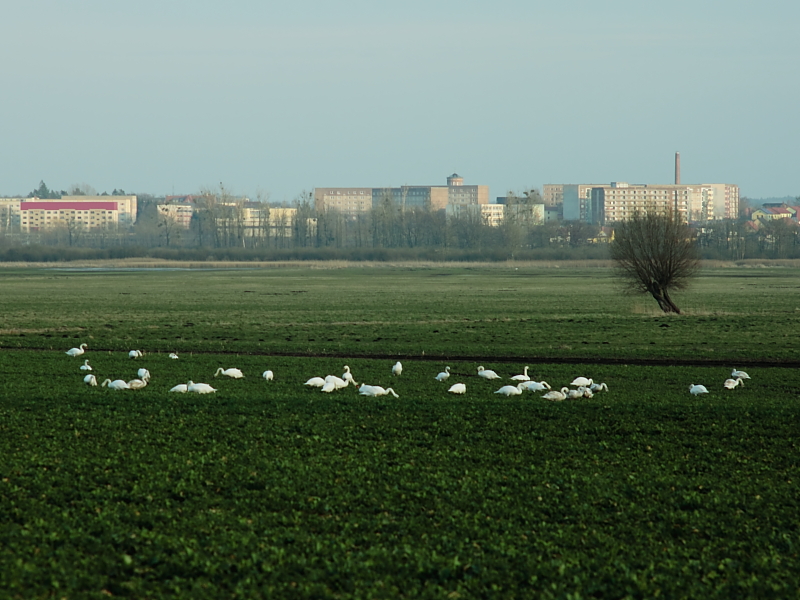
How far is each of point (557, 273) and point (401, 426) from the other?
297ft

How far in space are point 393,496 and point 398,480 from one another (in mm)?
755

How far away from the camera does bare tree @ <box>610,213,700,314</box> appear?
47.0 meters

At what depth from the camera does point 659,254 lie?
47062mm

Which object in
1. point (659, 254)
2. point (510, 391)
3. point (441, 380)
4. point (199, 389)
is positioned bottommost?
point (441, 380)

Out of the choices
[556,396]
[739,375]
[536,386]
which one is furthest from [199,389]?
[739,375]

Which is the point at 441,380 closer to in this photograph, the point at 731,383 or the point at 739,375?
the point at 731,383

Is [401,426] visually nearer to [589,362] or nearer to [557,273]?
[589,362]

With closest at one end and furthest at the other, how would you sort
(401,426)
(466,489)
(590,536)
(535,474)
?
(590,536) → (466,489) → (535,474) → (401,426)

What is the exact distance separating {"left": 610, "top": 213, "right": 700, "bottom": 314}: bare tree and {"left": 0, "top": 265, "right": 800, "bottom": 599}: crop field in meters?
17.9

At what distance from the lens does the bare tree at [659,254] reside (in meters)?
47.0

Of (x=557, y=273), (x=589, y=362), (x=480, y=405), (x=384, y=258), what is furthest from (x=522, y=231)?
(x=480, y=405)

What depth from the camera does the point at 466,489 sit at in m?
12.2

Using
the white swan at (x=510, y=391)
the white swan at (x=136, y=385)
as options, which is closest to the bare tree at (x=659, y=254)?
the white swan at (x=510, y=391)

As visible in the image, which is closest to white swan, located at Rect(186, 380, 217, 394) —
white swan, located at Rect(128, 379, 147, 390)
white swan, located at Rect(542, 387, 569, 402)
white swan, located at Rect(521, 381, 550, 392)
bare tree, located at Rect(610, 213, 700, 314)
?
white swan, located at Rect(128, 379, 147, 390)
